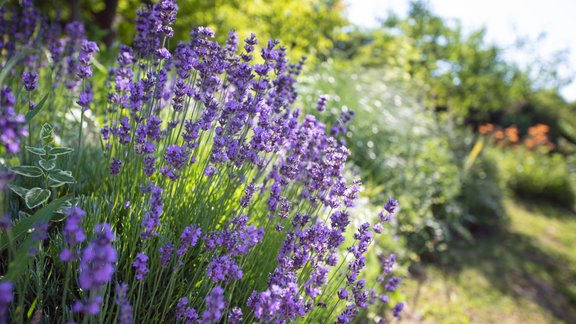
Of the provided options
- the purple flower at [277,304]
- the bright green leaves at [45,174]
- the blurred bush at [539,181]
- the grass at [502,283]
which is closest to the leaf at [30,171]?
the bright green leaves at [45,174]

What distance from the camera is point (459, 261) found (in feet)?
19.5

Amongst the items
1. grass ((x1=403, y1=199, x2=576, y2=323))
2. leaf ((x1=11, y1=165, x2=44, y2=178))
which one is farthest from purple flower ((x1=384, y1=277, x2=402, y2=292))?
grass ((x1=403, y1=199, x2=576, y2=323))

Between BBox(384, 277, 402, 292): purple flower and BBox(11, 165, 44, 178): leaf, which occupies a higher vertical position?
BBox(11, 165, 44, 178): leaf

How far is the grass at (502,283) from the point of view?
15.1ft

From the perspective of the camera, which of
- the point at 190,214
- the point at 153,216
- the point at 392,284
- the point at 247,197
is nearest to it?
the point at 153,216

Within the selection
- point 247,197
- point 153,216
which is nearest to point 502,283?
point 247,197

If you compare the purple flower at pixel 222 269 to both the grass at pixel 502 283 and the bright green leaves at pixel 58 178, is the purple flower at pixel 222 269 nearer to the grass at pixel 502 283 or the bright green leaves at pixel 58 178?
the bright green leaves at pixel 58 178

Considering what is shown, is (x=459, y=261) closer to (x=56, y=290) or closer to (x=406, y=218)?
(x=406, y=218)

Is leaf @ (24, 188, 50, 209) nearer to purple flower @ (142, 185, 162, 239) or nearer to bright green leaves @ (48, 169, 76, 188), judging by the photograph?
bright green leaves @ (48, 169, 76, 188)

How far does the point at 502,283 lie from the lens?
564cm

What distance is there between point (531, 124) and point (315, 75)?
806 inches

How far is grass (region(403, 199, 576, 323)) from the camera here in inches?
181

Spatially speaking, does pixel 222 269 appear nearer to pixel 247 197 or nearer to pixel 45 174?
pixel 247 197

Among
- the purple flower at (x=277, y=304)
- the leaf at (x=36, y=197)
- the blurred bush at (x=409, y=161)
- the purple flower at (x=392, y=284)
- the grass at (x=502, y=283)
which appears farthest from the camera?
the blurred bush at (x=409, y=161)
